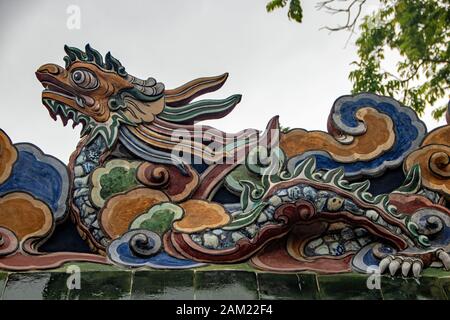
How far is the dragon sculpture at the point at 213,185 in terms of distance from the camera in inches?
244

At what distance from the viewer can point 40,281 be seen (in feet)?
19.3

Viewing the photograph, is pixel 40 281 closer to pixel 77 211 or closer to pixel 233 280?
pixel 77 211

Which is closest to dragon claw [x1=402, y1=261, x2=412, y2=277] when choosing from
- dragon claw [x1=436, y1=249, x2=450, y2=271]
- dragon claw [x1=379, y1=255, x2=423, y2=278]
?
dragon claw [x1=379, y1=255, x2=423, y2=278]

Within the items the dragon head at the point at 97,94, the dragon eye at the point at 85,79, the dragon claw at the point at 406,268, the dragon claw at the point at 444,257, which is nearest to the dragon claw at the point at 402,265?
the dragon claw at the point at 406,268

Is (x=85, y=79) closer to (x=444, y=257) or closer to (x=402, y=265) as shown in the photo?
(x=402, y=265)

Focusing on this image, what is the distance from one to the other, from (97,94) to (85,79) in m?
0.15

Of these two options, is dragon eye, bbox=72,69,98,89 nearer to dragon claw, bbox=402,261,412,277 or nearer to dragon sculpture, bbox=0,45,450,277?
dragon sculpture, bbox=0,45,450,277

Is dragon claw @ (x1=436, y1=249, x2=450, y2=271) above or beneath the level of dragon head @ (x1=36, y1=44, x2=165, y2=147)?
beneath

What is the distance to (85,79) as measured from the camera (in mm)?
6969

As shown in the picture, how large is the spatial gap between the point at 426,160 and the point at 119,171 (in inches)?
89.2

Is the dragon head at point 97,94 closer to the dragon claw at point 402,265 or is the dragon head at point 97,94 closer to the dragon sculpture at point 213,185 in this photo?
the dragon sculpture at point 213,185

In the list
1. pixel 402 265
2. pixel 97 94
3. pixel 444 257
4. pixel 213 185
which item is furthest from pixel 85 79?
pixel 444 257

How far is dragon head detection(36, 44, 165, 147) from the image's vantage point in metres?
6.91
